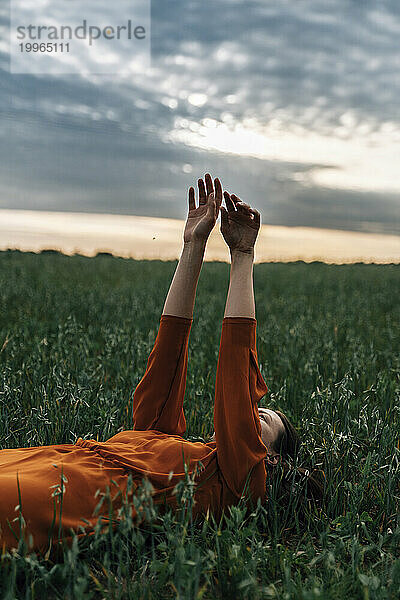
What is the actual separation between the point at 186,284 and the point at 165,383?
62 cm

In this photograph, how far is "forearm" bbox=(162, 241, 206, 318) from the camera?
10.1 ft

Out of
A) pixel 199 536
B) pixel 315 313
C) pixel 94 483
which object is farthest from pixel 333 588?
pixel 315 313

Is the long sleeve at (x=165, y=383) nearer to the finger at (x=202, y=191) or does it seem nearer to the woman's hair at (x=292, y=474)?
the woman's hair at (x=292, y=474)

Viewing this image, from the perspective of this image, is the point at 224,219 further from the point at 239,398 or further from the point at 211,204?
the point at 239,398

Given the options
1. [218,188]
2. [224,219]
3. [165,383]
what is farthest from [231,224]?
[165,383]

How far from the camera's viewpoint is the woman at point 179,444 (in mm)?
2223

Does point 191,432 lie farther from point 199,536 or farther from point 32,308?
point 32,308

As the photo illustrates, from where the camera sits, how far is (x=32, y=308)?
28.5 ft

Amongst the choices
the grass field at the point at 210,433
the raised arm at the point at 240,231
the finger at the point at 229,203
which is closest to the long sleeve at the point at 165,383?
the grass field at the point at 210,433

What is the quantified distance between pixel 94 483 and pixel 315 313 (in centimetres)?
853

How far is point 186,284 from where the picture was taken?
10.1 ft

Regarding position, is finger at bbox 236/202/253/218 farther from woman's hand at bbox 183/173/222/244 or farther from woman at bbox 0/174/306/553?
woman's hand at bbox 183/173/222/244

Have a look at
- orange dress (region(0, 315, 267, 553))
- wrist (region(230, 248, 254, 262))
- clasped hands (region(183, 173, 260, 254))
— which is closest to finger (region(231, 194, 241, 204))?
clasped hands (region(183, 173, 260, 254))

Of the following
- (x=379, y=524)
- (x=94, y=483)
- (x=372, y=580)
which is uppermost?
(x=94, y=483)
